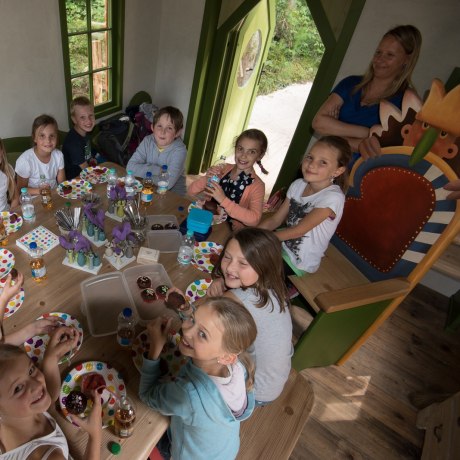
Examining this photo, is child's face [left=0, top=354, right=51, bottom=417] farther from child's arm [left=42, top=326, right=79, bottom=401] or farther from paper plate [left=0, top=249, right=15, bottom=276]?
paper plate [left=0, top=249, right=15, bottom=276]

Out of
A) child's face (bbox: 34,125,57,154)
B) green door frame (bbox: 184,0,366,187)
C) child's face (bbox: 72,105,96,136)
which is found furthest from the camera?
green door frame (bbox: 184,0,366,187)

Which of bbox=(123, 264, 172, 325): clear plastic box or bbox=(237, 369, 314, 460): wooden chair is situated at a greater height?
bbox=(123, 264, 172, 325): clear plastic box

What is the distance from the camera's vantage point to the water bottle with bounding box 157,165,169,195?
1970mm

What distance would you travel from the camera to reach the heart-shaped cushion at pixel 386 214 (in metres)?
1.64

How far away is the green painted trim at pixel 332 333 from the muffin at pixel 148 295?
2.48 feet

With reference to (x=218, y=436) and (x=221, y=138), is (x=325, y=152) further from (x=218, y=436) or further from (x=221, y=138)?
(x=221, y=138)

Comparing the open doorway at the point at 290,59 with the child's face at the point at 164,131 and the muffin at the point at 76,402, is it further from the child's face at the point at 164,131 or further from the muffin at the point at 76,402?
the muffin at the point at 76,402

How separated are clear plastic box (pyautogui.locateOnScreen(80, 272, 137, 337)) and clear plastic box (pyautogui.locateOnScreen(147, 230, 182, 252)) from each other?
282 millimetres

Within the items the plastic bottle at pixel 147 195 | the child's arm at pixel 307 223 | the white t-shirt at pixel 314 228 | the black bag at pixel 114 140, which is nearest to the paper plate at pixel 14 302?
the plastic bottle at pixel 147 195

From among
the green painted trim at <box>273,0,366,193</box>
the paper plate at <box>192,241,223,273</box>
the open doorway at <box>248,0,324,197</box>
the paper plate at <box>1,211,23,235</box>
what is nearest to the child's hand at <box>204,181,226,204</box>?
the paper plate at <box>192,241,223,273</box>

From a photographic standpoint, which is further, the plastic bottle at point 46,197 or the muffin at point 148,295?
the plastic bottle at point 46,197

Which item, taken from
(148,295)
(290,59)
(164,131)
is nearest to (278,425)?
(148,295)

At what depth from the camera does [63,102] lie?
288cm

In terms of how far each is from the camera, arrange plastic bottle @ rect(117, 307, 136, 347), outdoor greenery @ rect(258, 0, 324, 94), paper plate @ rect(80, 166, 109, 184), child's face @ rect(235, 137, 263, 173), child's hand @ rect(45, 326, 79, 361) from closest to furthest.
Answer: child's hand @ rect(45, 326, 79, 361)
plastic bottle @ rect(117, 307, 136, 347)
child's face @ rect(235, 137, 263, 173)
paper plate @ rect(80, 166, 109, 184)
outdoor greenery @ rect(258, 0, 324, 94)
